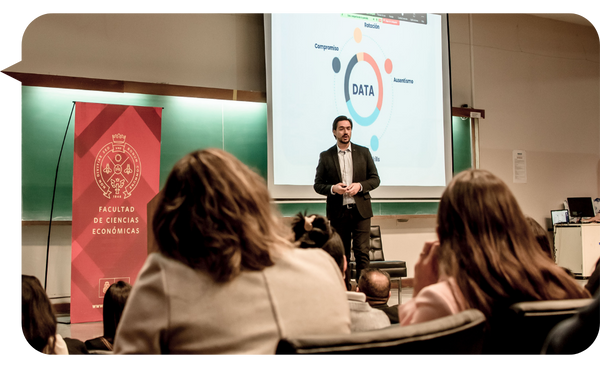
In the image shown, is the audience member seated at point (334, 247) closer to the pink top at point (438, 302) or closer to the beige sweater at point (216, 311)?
the pink top at point (438, 302)

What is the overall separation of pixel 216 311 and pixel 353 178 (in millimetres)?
3184

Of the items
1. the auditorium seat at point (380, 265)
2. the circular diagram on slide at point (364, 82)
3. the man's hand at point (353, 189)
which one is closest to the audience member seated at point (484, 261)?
the man's hand at point (353, 189)

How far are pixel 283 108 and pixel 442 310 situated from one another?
3.64 m

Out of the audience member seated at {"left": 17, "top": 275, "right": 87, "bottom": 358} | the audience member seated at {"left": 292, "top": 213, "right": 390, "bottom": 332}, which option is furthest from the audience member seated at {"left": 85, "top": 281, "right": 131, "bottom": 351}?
the audience member seated at {"left": 292, "top": 213, "right": 390, "bottom": 332}

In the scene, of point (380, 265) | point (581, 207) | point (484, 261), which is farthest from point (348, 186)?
point (581, 207)

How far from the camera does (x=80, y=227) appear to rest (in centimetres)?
361

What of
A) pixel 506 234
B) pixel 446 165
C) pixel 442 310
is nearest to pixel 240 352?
pixel 442 310

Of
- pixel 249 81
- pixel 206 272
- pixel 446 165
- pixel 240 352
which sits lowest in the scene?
pixel 240 352

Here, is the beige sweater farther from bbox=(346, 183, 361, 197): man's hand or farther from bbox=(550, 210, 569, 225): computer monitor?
bbox=(550, 210, 569, 225): computer monitor

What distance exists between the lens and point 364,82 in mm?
4781

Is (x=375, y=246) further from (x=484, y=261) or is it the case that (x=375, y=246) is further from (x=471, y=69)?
(x=484, y=261)

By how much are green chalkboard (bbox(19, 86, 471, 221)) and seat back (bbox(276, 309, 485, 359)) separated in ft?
10.7

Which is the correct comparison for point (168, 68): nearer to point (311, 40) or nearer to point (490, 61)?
point (311, 40)

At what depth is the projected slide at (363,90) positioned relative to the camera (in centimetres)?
446
